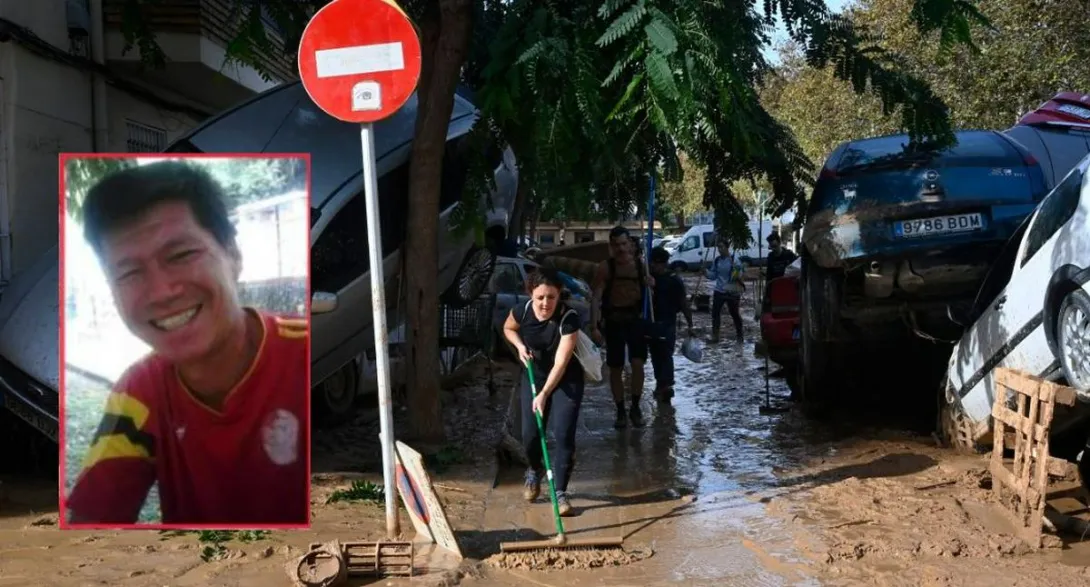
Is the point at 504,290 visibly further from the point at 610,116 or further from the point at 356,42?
the point at 356,42

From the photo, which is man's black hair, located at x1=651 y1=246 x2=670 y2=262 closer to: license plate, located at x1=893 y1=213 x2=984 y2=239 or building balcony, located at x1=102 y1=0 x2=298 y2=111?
license plate, located at x1=893 y1=213 x2=984 y2=239

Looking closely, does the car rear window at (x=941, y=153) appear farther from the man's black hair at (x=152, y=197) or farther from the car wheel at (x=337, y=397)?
the man's black hair at (x=152, y=197)

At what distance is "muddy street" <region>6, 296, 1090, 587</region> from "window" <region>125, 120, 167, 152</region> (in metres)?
4.44

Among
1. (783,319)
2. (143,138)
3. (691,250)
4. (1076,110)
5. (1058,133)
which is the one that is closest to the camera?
(1058,133)

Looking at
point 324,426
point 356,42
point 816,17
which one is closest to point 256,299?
point 356,42

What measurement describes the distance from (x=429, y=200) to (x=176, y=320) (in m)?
3.03

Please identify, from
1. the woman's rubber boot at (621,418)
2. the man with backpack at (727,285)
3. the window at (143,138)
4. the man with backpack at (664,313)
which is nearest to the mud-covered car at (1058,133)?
the man with backpack at (664,313)

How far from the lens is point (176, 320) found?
4922 millimetres

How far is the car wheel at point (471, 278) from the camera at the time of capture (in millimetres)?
10258

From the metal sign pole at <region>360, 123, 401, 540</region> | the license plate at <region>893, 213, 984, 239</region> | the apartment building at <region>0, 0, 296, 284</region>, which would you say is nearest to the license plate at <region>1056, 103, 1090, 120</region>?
the license plate at <region>893, 213, 984, 239</region>

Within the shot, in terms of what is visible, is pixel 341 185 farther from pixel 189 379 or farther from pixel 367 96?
pixel 189 379

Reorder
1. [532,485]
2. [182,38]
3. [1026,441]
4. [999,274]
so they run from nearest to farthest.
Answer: [1026,441] < [532,485] < [999,274] < [182,38]

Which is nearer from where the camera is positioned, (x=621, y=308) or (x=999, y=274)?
(x=999, y=274)

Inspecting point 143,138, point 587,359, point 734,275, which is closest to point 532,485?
point 587,359
